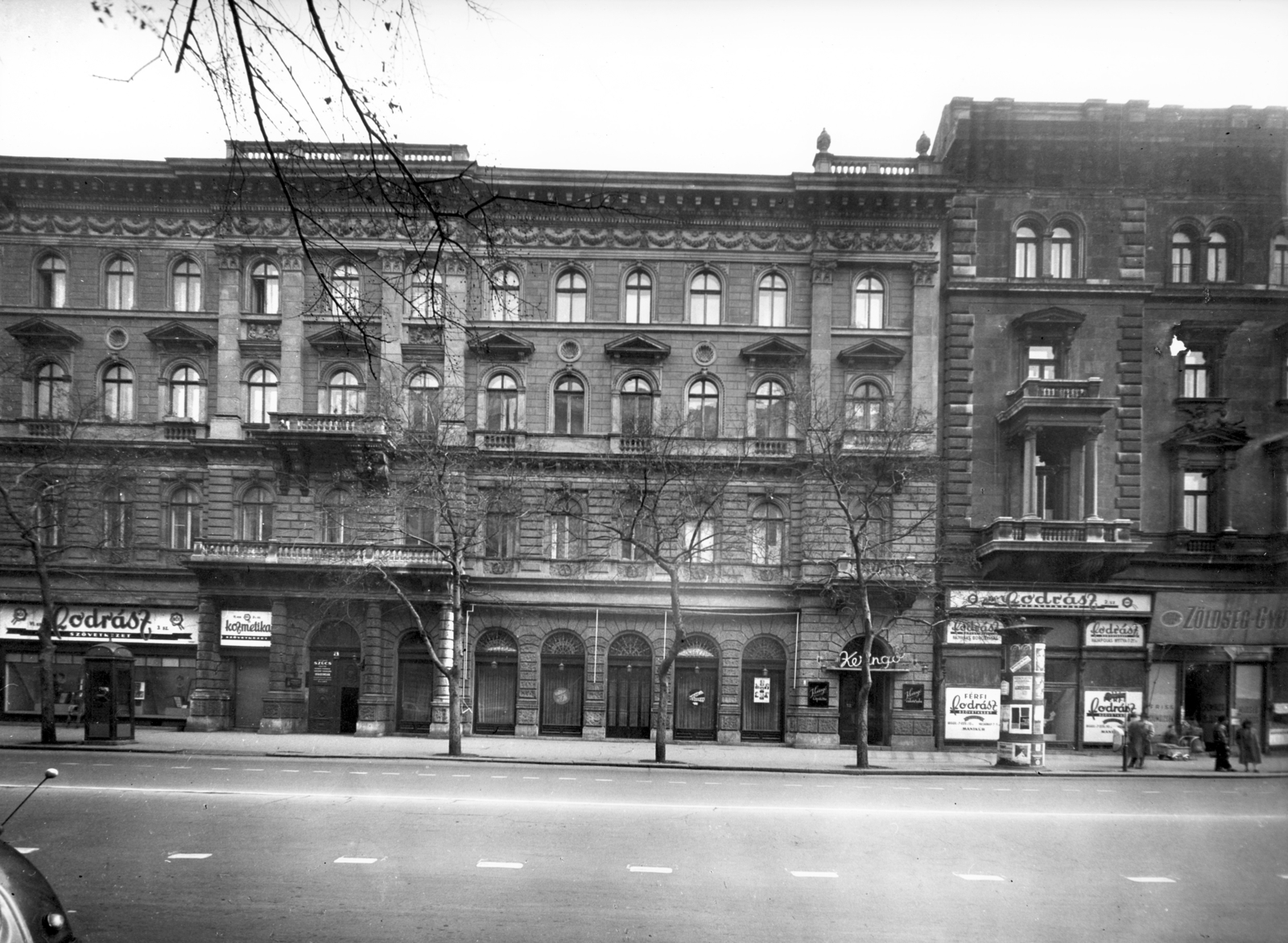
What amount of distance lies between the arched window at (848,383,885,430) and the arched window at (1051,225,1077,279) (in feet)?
22.7

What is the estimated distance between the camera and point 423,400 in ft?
84.7

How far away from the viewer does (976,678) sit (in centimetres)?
2906

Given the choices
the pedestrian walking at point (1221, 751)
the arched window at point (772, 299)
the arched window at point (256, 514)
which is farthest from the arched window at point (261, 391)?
the pedestrian walking at point (1221, 751)

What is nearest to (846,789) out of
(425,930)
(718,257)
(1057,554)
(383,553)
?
(425,930)

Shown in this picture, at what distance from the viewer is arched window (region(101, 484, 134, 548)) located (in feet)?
80.2

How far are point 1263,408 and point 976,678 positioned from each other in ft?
40.1

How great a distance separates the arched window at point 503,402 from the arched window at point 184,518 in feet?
31.8

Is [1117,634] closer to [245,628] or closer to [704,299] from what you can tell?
Answer: [704,299]

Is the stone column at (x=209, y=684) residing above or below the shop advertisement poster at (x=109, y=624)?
below

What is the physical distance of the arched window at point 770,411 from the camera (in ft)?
96.2

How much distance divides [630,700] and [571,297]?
13142 mm

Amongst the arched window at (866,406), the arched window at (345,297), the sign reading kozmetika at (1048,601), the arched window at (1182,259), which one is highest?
the arched window at (1182,259)

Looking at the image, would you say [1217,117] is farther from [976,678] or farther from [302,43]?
[302,43]

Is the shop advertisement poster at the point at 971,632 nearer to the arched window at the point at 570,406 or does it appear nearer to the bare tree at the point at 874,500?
the bare tree at the point at 874,500
